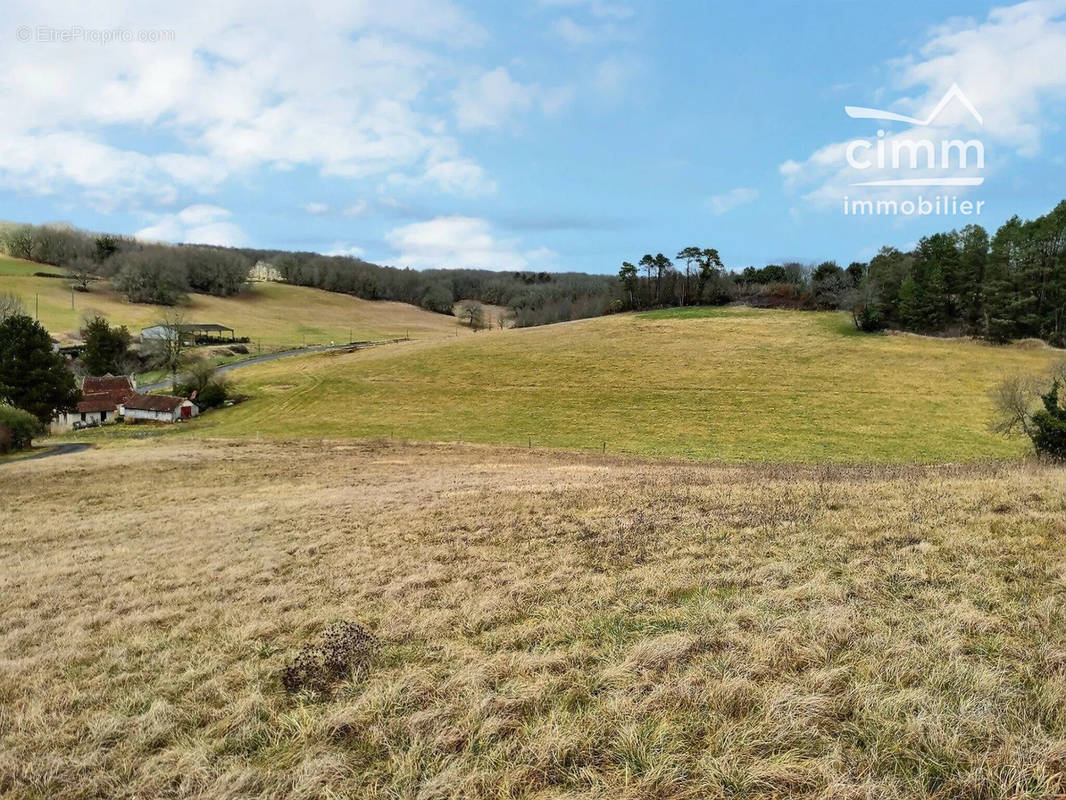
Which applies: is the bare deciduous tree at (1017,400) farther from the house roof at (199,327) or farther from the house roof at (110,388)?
the house roof at (199,327)

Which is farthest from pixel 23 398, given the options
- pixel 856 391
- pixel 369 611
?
pixel 856 391

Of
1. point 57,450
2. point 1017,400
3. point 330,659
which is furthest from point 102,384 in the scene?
point 1017,400

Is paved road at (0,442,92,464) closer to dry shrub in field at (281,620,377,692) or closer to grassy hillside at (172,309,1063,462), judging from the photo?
grassy hillside at (172,309,1063,462)

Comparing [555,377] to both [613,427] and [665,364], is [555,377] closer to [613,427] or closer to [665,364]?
[665,364]

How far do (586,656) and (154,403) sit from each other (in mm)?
67607

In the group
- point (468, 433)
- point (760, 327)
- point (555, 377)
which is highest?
point (760, 327)

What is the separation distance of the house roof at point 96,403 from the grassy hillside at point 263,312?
4284 centimetres

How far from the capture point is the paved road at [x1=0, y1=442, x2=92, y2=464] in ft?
121

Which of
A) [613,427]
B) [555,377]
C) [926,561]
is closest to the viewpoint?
[926,561]

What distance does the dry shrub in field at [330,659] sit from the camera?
19.1 feet

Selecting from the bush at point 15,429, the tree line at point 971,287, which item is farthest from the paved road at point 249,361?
the tree line at point 971,287

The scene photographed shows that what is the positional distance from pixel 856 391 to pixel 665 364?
760 inches

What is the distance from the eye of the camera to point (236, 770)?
453cm

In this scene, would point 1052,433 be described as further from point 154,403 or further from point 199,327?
point 199,327
